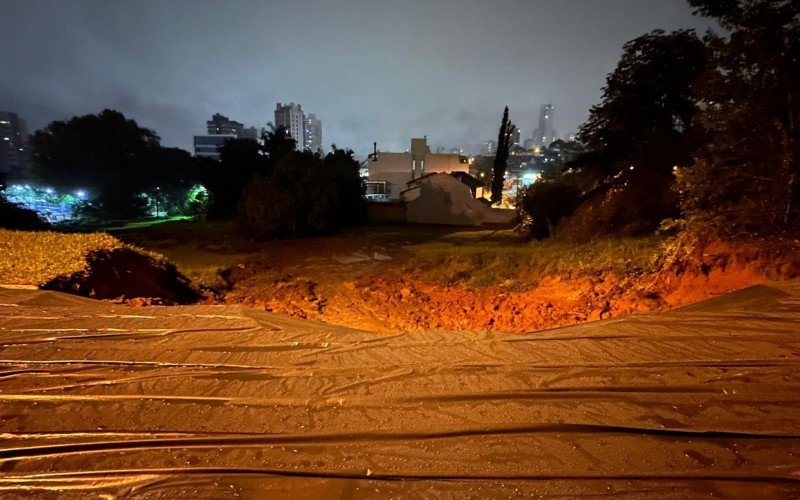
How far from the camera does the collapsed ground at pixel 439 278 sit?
5.80 m

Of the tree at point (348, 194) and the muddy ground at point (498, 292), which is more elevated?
the tree at point (348, 194)

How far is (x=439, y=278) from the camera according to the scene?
9422 millimetres

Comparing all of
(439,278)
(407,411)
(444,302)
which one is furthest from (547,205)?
(407,411)

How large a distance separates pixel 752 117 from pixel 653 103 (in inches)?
260

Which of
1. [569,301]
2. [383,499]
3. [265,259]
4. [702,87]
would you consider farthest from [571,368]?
[265,259]

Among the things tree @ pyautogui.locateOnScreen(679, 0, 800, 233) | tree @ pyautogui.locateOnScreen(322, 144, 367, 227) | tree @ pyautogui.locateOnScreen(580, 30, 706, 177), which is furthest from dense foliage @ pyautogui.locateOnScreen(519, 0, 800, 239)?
tree @ pyautogui.locateOnScreen(322, 144, 367, 227)

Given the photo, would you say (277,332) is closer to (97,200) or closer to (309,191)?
(309,191)

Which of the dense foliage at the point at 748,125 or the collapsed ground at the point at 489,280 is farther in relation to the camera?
the collapsed ground at the point at 489,280

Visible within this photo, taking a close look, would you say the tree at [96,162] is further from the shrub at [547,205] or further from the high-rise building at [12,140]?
the high-rise building at [12,140]

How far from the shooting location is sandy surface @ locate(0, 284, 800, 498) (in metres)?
1.85

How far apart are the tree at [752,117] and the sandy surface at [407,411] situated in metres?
3.12

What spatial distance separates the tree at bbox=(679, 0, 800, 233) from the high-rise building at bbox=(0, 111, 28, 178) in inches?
3510

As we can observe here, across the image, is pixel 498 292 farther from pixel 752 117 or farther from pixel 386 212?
pixel 386 212

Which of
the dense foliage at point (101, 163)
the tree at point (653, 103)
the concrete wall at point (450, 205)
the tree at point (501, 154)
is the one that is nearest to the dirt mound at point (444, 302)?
the tree at point (653, 103)
